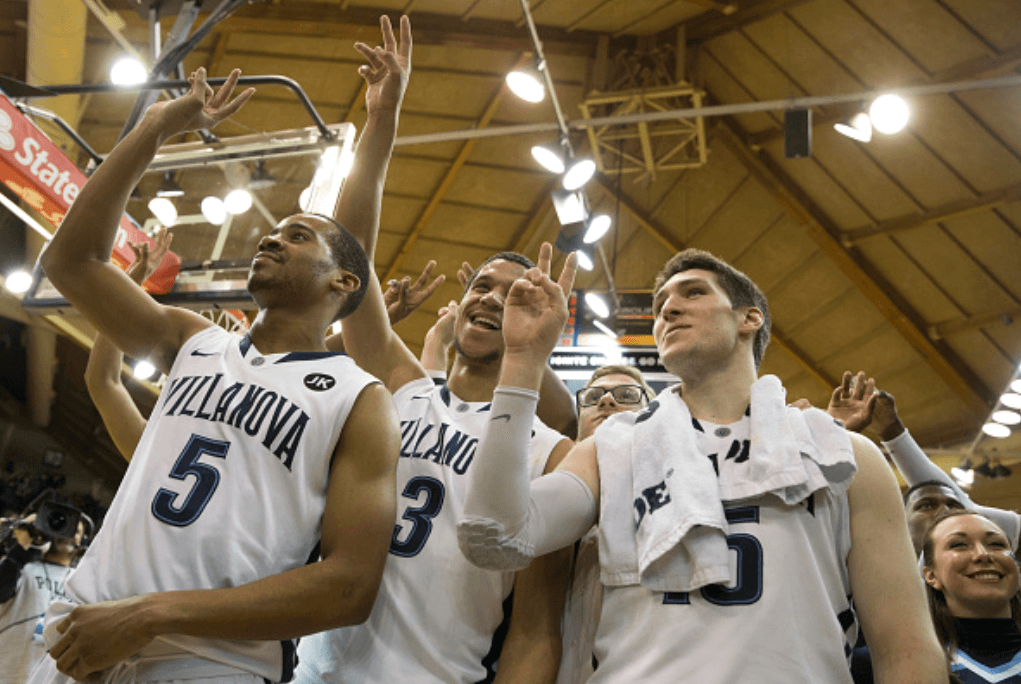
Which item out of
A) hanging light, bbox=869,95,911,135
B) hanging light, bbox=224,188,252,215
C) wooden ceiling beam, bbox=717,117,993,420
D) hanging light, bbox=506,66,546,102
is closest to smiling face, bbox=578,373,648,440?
hanging light, bbox=224,188,252,215

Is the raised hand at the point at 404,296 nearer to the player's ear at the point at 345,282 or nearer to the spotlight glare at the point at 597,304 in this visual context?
the player's ear at the point at 345,282

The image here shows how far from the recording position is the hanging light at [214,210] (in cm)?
665

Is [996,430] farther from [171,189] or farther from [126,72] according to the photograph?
[126,72]

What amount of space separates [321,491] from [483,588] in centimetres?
47

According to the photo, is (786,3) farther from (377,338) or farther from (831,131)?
(377,338)

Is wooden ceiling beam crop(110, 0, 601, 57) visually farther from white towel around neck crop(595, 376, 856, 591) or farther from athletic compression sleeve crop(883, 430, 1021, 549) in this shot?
white towel around neck crop(595, 376, 856, 591)

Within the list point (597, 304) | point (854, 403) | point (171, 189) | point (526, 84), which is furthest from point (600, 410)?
point (597, 304)

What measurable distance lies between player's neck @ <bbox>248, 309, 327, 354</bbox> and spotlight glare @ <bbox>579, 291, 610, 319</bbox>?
6.78m

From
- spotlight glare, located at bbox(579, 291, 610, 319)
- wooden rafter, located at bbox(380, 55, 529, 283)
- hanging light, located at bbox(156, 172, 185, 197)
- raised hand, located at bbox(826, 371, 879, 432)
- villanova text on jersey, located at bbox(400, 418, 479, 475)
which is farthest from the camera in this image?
wooden rafter, located at bbox(380, 55, 529, 283)

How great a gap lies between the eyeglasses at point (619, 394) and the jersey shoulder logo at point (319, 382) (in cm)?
122

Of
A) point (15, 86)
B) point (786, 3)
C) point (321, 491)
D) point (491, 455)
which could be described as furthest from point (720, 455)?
point (786, 3)

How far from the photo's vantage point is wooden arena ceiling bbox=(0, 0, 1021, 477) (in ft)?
30.2

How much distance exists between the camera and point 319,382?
2.30 meters

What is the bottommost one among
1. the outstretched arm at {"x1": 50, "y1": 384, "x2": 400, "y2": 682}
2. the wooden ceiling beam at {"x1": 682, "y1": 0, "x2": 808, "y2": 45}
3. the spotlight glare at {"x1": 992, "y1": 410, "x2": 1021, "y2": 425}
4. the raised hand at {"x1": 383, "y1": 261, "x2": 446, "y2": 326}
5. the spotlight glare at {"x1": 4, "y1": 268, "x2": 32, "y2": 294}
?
the outstretched arm at {"x1": 50, "y1": 384, "x2": 400, "y2": 682}
